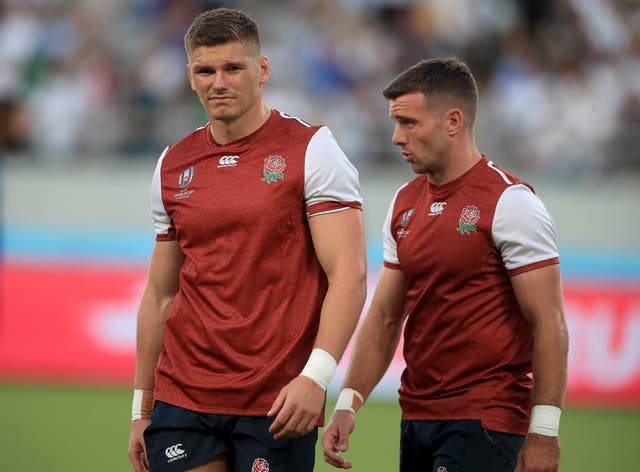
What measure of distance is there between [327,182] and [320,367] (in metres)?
0.67

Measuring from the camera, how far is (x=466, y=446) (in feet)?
13.8

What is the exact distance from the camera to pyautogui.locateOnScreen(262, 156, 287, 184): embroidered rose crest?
414 centimetres

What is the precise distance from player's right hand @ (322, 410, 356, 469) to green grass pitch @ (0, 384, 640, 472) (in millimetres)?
3814

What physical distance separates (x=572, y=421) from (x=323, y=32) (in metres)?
6.16

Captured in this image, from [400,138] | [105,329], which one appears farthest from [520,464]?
[105,329]

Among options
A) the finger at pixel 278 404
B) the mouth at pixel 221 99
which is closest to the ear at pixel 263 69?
the mouth at pixel 221 99

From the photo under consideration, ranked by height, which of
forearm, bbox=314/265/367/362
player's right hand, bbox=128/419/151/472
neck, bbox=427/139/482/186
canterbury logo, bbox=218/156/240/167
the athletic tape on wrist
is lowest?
player's right hand, bbox=128/419/151/472

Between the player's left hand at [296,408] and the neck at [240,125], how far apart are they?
99 cm

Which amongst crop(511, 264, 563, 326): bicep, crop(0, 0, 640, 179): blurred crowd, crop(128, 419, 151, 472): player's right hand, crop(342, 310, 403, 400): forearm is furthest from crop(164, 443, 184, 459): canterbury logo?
crop(0, 0, 640, 179): blurred crowd

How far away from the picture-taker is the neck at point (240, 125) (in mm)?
4258

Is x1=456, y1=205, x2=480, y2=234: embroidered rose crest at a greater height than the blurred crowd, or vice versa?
the blurred crowd

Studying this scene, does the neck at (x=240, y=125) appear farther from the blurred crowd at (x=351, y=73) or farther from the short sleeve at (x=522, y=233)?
the blurred crowd at (x=351, y=73)

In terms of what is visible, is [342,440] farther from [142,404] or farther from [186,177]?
[186,177]

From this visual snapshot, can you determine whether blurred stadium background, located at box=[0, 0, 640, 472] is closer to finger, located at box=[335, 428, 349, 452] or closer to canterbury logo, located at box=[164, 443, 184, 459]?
finger, located at box=[335, 428, 349, 452]
